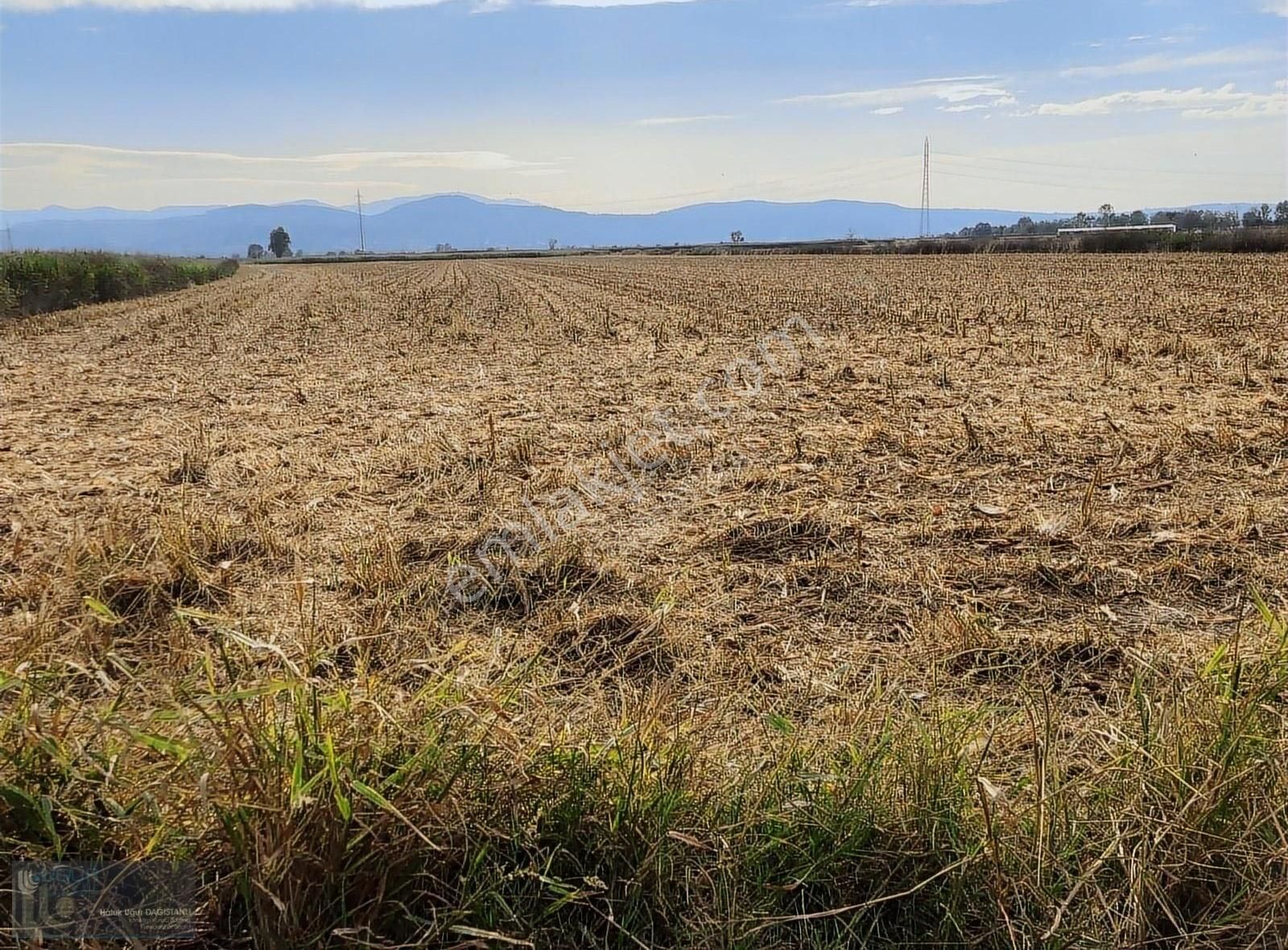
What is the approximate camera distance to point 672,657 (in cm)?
351

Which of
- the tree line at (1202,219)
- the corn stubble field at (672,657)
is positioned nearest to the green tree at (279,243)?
the tree line at (1202,219)

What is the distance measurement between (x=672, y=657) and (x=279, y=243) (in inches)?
6783

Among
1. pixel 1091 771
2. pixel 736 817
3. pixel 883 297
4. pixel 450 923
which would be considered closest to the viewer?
pixel 450 923

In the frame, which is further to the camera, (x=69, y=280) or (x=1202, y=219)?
(x=1202, y=219)

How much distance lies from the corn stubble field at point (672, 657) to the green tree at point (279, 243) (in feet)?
529

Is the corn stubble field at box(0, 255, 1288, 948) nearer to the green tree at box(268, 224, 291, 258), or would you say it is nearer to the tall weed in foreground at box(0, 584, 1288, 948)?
the tall weed in foreground at box(0, 584, 1288, 948)

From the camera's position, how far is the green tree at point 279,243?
154125 millimetres

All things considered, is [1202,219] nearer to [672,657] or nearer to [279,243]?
[672,657]

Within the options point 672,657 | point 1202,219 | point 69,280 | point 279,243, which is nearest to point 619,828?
point 672,657

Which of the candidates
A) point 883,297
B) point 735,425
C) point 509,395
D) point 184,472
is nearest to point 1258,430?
point 735,425

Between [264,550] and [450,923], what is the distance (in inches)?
127

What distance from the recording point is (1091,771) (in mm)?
2445

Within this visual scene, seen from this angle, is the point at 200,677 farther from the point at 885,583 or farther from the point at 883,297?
the point at 883,297

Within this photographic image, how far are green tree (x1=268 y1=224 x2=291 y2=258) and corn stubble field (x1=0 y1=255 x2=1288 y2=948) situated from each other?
6347 inches
